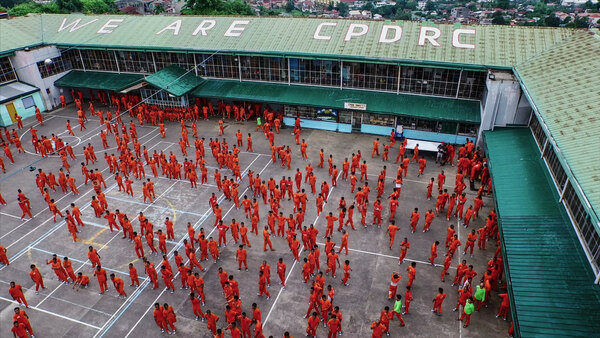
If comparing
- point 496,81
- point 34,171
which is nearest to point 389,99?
point 496,81

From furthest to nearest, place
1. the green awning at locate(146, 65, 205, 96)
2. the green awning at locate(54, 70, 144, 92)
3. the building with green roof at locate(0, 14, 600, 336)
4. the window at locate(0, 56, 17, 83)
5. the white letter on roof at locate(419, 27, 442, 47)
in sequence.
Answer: the green awning at locate(54, 70, 144, 92), the window at locate(0, 56, 17, 83), the green awning at locate(146, 65, 205, 96), the white letter on roof at locate(419, 27, 442, 47), the building with green roof at locate(0, 14, 600, 336)

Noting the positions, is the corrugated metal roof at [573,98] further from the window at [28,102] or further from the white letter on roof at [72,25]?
the white letter on roof at [72,25]

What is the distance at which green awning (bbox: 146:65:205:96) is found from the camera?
32.0 m

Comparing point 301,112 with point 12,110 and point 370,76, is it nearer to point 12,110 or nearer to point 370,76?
point 370,76

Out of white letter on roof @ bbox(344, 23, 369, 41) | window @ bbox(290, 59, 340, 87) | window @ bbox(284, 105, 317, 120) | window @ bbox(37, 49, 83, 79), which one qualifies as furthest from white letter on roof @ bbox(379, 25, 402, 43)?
window @ bbox(37, 49, 83, 79)

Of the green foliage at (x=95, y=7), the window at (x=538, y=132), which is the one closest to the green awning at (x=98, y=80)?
the window at (x=538, y=132)

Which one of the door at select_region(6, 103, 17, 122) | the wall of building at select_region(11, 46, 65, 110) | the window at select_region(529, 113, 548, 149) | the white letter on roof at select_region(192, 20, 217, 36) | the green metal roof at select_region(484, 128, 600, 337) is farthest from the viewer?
the white letter on roof at select_region(192, 20, 217, 36)

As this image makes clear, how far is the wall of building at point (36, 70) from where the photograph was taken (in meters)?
34.5

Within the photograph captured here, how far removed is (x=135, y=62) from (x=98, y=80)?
12.1 ft

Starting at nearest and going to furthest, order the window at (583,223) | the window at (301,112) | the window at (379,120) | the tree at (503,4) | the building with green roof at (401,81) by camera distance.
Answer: the window at (583,223), the building with green roof at (401,81), the window at (379,120), the window at (301,112), the tree at (503,4)

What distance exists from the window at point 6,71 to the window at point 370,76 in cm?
2869

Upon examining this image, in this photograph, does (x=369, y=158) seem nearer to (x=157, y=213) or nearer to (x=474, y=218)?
(x=474, y=218)

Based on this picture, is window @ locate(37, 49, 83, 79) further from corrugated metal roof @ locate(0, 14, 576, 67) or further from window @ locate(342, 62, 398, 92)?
Answer: window @ locate(342, 62, 398, 92)

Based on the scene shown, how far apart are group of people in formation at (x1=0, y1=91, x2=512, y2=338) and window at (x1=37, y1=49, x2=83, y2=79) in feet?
30.9
